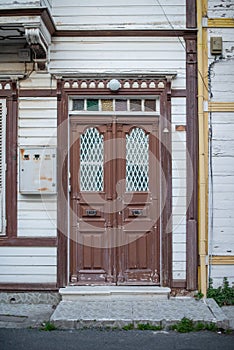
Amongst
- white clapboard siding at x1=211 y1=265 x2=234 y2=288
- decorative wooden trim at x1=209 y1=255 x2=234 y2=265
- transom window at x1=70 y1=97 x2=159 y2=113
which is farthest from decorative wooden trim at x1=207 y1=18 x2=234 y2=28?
white clapboard siding at x1=211 y1=265 x2=234 y2=288

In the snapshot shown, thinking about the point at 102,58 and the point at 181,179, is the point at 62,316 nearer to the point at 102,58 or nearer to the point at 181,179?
the point at 181,179

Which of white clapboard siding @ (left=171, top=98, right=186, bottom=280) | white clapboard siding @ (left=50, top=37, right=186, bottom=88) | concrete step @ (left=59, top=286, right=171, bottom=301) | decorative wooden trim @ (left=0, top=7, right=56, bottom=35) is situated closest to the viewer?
decorative wooden trim @ (left=0, top=7, right=56, bottom=35)

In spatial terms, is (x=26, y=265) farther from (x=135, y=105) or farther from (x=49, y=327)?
(x=135, y=105)

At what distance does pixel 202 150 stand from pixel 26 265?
3039 millimetres

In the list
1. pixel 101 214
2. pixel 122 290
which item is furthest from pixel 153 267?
pixel 101 214

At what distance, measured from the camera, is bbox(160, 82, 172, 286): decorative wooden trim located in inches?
307

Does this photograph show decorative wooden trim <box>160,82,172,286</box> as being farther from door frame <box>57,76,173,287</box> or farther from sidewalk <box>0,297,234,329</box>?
sidewalk <box>0,297,234,329</box>

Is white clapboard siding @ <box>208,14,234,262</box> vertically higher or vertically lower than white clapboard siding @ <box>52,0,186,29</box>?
lower

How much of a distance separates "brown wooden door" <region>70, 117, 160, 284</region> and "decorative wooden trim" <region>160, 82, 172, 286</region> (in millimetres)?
124

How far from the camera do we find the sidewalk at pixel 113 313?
259 inches

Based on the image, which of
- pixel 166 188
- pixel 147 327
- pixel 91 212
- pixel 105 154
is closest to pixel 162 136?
pixel 166 188

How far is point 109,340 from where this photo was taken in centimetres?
617

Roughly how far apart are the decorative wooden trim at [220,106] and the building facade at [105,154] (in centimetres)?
5

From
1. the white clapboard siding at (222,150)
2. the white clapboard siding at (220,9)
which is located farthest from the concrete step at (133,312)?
the white clapboard siding at (220,9)
